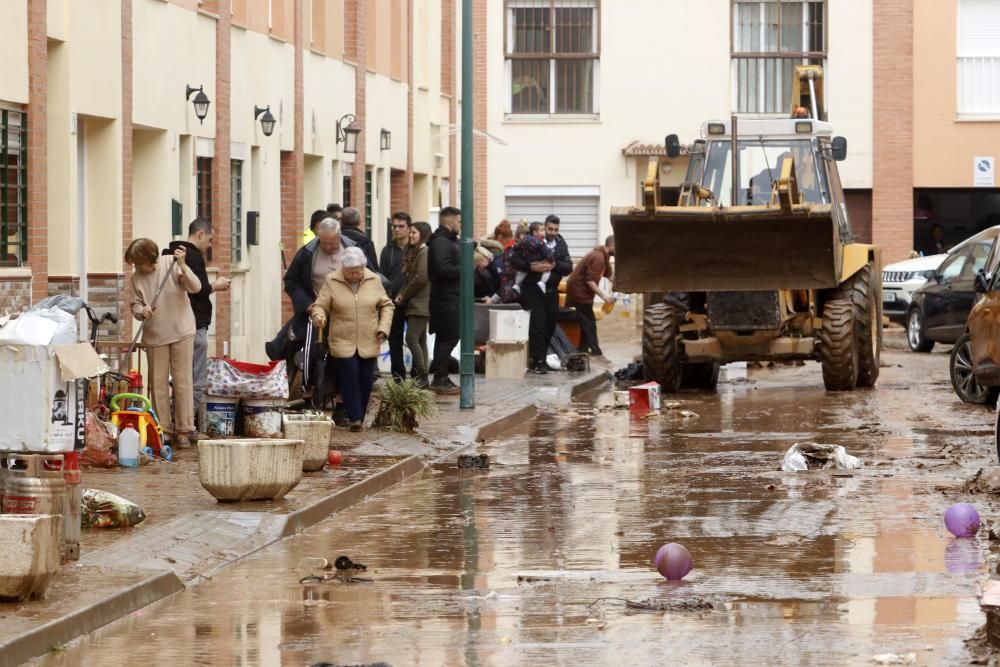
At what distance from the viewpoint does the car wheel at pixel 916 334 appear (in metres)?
30.8

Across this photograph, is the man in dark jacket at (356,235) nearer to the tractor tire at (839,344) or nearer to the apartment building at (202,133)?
the apartment building at (202,133)

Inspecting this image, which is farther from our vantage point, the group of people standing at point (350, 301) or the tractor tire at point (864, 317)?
the tractor tire at point (864, 317)

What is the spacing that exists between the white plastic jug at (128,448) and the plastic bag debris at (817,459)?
4549mm

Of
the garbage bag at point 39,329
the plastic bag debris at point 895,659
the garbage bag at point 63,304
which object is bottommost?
the plastic bag debris at point 895,659

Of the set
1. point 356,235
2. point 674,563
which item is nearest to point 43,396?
point 674,563

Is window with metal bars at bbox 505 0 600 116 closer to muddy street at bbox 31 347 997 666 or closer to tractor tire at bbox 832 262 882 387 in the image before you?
tractor tire at bbox 832 262 882 387

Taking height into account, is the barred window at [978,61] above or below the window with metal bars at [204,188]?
above

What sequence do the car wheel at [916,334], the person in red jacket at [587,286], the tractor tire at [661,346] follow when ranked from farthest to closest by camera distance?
the car wheel at [916,334] < the person in red jacket at [587,286] < the tractor tire at [661,346]

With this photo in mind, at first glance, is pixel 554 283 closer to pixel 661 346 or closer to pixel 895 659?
pixel 661 346

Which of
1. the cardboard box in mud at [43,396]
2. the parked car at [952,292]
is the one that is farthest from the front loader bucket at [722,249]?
the cardboard box in mud at [43,396]

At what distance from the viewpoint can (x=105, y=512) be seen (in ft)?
37.2

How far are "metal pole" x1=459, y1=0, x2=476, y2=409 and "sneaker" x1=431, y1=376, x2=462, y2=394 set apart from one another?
142 cm

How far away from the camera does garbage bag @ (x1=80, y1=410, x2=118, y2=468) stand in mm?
14266

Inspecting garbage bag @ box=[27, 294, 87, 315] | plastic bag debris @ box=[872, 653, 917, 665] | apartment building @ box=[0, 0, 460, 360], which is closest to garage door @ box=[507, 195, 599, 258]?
apartment building @ box=[0, 0, 460, 360]
